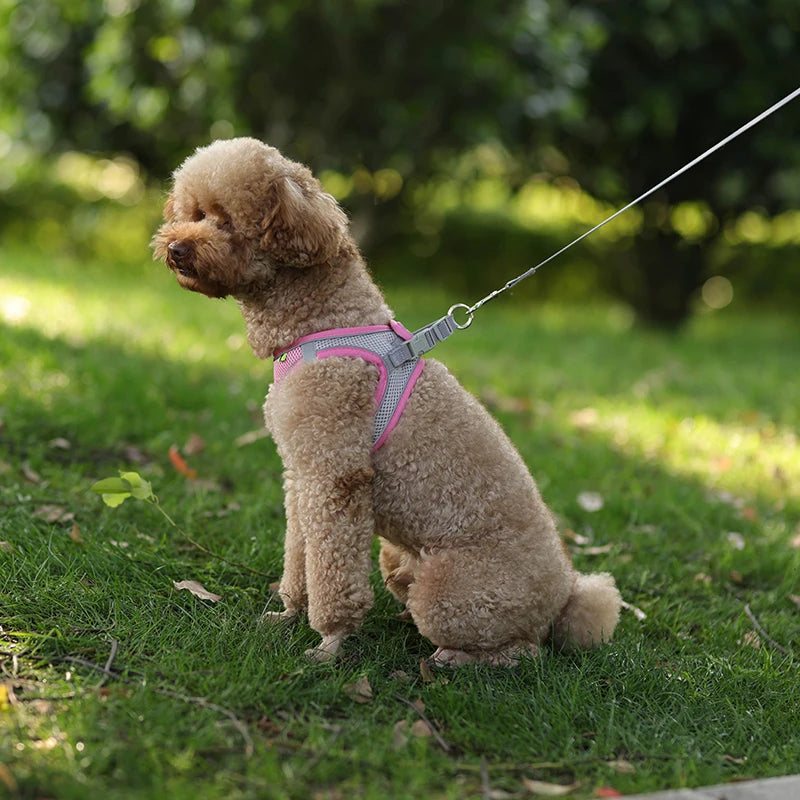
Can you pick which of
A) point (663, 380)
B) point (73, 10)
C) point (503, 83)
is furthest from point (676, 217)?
point (73, 10)

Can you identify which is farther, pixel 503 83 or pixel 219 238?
pixel 503 83

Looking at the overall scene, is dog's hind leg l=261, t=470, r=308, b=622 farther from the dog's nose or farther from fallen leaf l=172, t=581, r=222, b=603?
the dog's nose

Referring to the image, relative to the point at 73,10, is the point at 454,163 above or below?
below

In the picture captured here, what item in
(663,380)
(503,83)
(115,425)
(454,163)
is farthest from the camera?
(454,163)

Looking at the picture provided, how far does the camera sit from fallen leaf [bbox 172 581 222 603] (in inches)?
130

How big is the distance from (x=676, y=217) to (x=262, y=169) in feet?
29.9

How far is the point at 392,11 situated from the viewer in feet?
29.6

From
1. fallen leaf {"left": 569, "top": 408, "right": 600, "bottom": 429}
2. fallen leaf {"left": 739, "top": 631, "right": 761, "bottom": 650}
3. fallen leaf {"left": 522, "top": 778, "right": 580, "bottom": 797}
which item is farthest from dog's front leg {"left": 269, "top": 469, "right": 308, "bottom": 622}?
fallen leaf {"left": 569, "top": 408, "right": 600, "bottom": 429}

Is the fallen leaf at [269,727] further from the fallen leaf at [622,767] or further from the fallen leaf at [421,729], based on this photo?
the fallen leaf at [622,767]

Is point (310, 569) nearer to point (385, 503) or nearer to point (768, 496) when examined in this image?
point (385, 503)

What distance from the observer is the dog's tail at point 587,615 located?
10.5 feet

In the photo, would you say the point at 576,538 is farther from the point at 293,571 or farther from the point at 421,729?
the point at 421,729

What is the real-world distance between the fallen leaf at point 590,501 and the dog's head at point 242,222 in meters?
2.33

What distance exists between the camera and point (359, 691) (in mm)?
2883
